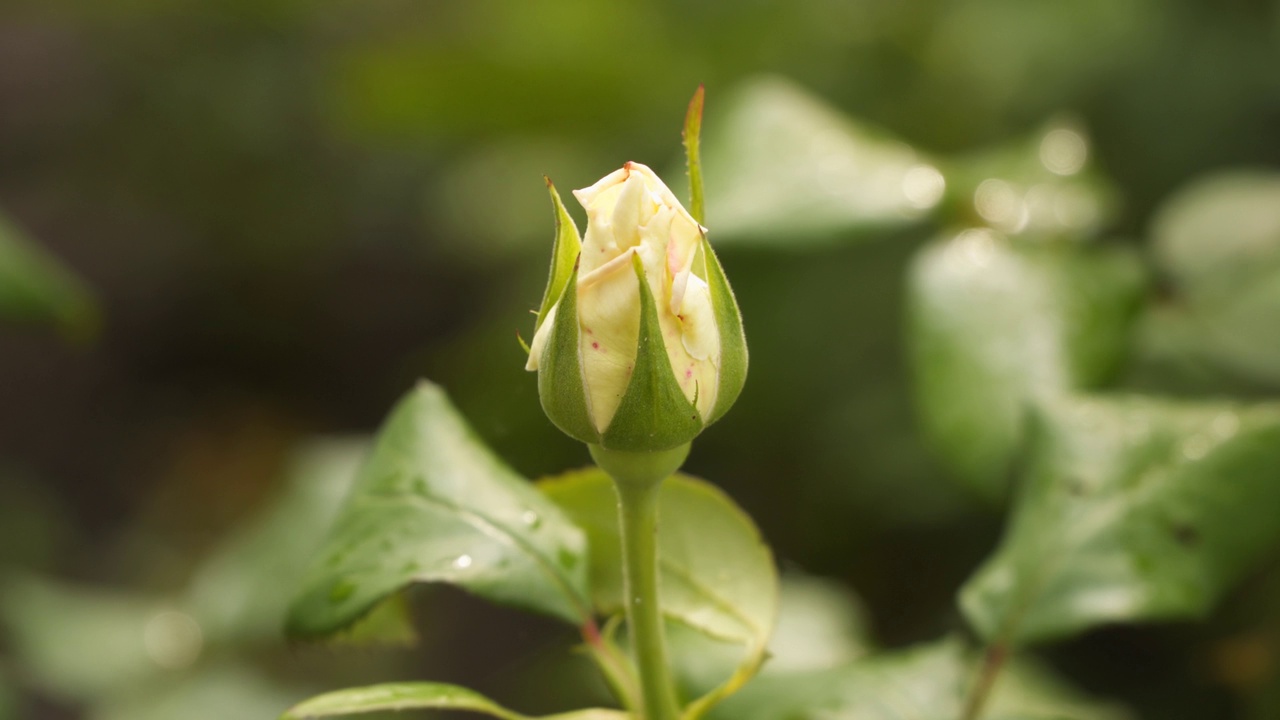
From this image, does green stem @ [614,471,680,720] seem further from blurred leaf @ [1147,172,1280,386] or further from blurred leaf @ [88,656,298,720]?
blurred leaf @ [88,656,298,720]

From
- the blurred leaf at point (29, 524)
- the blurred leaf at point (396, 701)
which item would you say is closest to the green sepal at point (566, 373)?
the blurred leaf at point (396, 701)

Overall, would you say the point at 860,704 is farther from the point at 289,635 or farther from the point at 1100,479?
the point at 289,635

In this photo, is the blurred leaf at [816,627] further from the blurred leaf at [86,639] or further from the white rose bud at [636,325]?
the blurred leaf at [86,639]

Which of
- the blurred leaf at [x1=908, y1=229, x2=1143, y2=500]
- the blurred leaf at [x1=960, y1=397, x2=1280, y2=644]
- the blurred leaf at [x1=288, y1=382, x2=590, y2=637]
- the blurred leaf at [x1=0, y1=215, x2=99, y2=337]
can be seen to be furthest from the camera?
the blurred leaf at [x1=0, y1=215, x2=99, y2=337]

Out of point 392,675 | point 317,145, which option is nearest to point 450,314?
point 317,145

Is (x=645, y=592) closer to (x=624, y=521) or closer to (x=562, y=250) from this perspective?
(x=624, y=521)

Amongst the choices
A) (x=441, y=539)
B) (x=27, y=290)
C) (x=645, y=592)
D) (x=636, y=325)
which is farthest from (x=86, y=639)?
(x=636, y=325)

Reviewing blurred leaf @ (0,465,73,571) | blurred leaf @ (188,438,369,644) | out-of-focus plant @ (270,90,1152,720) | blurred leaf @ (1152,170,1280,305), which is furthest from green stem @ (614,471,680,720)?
blurred leaf @ (0,465,73,571)
